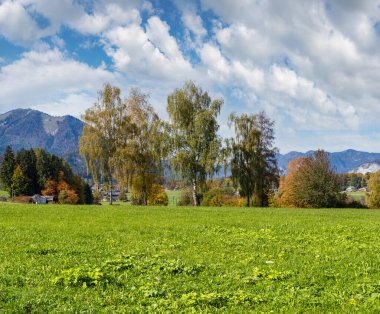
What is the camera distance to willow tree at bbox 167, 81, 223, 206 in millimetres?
55500

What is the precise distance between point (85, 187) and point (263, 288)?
137 m

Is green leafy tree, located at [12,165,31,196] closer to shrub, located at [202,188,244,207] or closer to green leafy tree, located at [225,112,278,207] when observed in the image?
shrub, located at [202,188,244,207]

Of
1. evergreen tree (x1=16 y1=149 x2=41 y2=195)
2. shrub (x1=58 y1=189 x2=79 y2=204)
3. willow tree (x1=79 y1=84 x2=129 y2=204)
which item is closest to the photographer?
willow tree (x1=79 y1=84 x2=129 y2=204)

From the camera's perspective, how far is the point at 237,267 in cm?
1162

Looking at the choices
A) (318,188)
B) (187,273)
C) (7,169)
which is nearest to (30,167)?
(7,169)

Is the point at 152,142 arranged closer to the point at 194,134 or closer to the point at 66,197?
the point at 194,134

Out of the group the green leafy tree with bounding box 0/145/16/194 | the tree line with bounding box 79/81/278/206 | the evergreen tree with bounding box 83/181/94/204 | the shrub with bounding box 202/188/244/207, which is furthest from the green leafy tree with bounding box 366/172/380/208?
the green leafy tree with bounding box 0/145/16/194

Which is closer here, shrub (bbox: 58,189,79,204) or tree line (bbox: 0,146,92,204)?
shrub (bbox: 58,189,79,204)

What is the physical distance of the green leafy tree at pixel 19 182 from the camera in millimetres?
112375

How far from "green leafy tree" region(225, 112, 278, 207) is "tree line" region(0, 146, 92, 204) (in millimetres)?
64358

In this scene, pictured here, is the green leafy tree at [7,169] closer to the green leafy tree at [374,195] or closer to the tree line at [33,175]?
the tree line at [33,175]

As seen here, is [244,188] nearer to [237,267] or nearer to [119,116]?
[119,116]

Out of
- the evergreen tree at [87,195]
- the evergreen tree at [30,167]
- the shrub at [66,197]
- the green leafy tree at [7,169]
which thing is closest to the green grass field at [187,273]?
the shrub at [66,197]

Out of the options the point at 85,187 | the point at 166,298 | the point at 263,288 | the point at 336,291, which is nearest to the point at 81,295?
the point at 166,298
